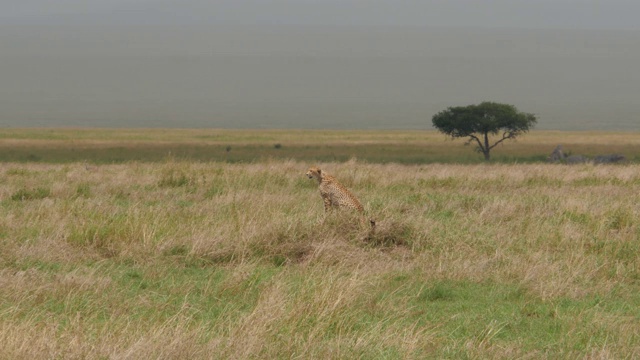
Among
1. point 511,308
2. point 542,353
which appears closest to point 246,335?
point 542,353

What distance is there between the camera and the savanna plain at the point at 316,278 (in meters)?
5.98

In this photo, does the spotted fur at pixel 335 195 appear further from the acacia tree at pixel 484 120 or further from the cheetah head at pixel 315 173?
the acacia tree at pixel 484 120

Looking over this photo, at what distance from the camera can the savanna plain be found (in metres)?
5.98

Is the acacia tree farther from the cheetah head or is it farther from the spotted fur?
the spotted fur

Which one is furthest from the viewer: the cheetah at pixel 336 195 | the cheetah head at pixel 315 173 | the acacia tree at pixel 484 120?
the acacia tree at pixel 484 120

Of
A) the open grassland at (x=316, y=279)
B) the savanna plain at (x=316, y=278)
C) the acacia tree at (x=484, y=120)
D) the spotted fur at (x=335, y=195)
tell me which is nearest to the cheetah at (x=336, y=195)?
the spotted fur at (x=335, y=195)

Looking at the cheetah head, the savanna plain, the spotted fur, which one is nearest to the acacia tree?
the savanna plain

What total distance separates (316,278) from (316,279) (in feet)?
0.47

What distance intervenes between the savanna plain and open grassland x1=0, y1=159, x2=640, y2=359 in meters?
0.02

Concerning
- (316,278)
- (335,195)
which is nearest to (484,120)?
(335,195)

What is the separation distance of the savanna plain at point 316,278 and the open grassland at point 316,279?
2 centimetres

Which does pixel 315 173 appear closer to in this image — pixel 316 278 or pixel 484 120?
pixel 316 278

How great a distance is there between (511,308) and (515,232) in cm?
350

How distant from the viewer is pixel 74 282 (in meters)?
7.46
